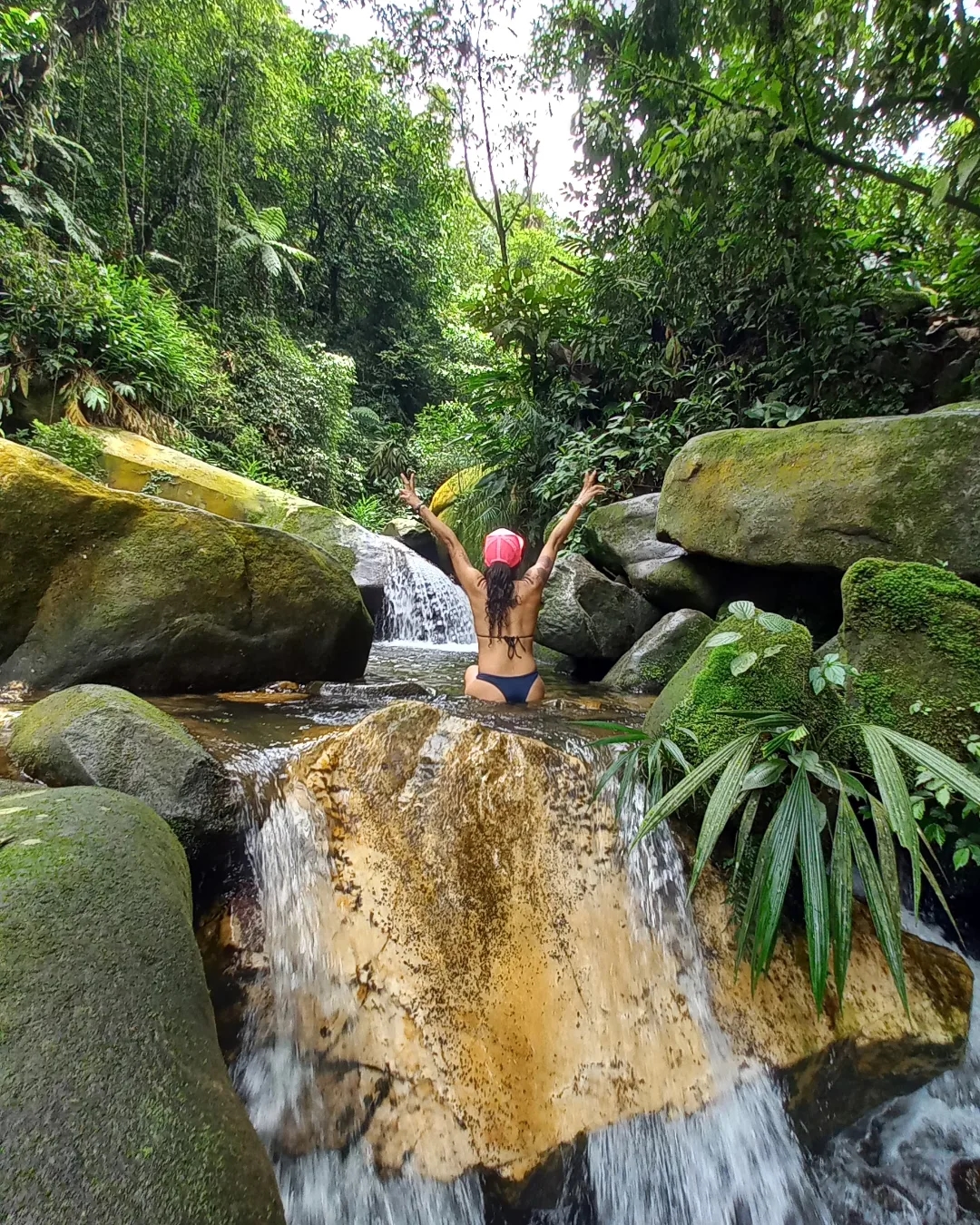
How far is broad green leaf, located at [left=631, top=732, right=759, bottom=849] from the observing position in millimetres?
2156

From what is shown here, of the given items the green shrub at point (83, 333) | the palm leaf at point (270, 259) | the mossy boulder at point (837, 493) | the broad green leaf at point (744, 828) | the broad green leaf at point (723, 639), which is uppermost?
the palm leaf at point (270, 259)

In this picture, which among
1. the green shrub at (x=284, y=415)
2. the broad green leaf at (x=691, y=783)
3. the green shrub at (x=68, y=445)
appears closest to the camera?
the broad green leaf at (x=691, y=783)

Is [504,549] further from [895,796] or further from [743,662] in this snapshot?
[895,796]

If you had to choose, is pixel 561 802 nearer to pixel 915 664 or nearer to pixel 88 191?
pixel 915 664

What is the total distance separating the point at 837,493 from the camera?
401 centimetres

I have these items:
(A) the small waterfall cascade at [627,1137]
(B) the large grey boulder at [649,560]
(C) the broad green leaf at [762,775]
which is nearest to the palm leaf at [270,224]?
(B) the large grey boulder at [649,560]

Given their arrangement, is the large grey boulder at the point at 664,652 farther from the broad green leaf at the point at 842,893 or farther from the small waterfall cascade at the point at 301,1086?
the small waterfall cascade at the point at 301,1086

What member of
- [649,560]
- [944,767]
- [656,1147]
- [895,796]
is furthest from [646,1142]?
[649,560]

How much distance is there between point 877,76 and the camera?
15.1ft

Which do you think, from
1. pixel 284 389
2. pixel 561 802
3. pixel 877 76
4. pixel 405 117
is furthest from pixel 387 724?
pixel 405 117

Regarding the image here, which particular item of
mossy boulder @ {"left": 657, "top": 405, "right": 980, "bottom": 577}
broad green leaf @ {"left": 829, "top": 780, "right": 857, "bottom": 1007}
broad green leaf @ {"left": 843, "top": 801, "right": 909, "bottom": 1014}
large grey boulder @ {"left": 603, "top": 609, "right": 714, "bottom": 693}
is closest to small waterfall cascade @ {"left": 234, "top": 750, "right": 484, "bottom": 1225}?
broad green leaf @ {"left": 829, "top": 780, "right": 857, "bottom": 1007}

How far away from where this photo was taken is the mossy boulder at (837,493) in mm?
3598

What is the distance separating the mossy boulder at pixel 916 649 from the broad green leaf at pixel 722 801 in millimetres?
794

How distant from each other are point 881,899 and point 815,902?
181 millimetres
